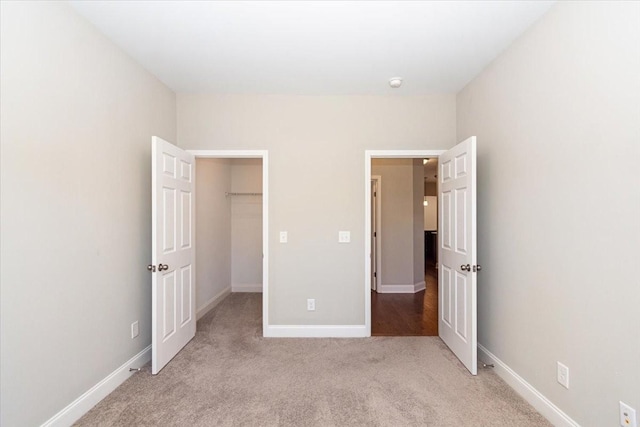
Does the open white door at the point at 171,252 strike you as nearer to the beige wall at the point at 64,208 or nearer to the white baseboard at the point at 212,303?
the beige wall at the point at 64,208

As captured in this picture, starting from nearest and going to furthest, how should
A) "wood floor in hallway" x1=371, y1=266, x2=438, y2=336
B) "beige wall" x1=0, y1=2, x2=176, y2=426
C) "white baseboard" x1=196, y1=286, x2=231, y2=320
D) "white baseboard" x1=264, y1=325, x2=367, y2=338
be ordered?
"beige wall" x1=0, y1=2, x2=176, y2=426, "white baseboard" x1=264, y1=325, x2=367, y2=338, "wood floor in hallway" x1=371, y1=266, x2=438, y2=336, "white baseboard" x1=196, y1=286, x2=231, y2=320

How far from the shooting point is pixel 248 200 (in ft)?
17.1

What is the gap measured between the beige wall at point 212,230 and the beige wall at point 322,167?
124 cm

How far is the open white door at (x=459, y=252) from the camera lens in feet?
7.98

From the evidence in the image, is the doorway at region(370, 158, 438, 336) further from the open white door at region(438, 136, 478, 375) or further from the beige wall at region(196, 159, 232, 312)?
the beige wall at region(196, 159, 232, 312)

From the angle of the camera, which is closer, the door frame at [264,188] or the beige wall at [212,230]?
the door frame at [264,188]

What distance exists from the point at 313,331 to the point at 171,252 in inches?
64.9

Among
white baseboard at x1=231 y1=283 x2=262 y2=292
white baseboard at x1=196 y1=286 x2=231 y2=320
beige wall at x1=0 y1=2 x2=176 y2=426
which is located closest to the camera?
beige wall at x1=0 y1=2 x2=176 y2=426

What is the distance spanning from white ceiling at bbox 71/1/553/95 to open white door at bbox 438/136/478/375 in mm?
755

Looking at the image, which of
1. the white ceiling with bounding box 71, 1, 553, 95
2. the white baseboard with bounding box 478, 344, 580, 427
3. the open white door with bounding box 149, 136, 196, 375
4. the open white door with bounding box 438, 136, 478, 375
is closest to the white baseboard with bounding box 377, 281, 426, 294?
the open white door with bounding box 438, 136, 478, 375

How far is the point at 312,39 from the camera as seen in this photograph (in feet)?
7.28

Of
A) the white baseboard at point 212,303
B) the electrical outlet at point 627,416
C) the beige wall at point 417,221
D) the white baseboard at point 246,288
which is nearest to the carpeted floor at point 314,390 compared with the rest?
the electrical outlet at point 627,416

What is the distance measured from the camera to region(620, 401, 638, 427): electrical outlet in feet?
4.65

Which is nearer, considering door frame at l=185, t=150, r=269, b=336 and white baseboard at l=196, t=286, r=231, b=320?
door frame at l=185, t=150, r=269, b=336
